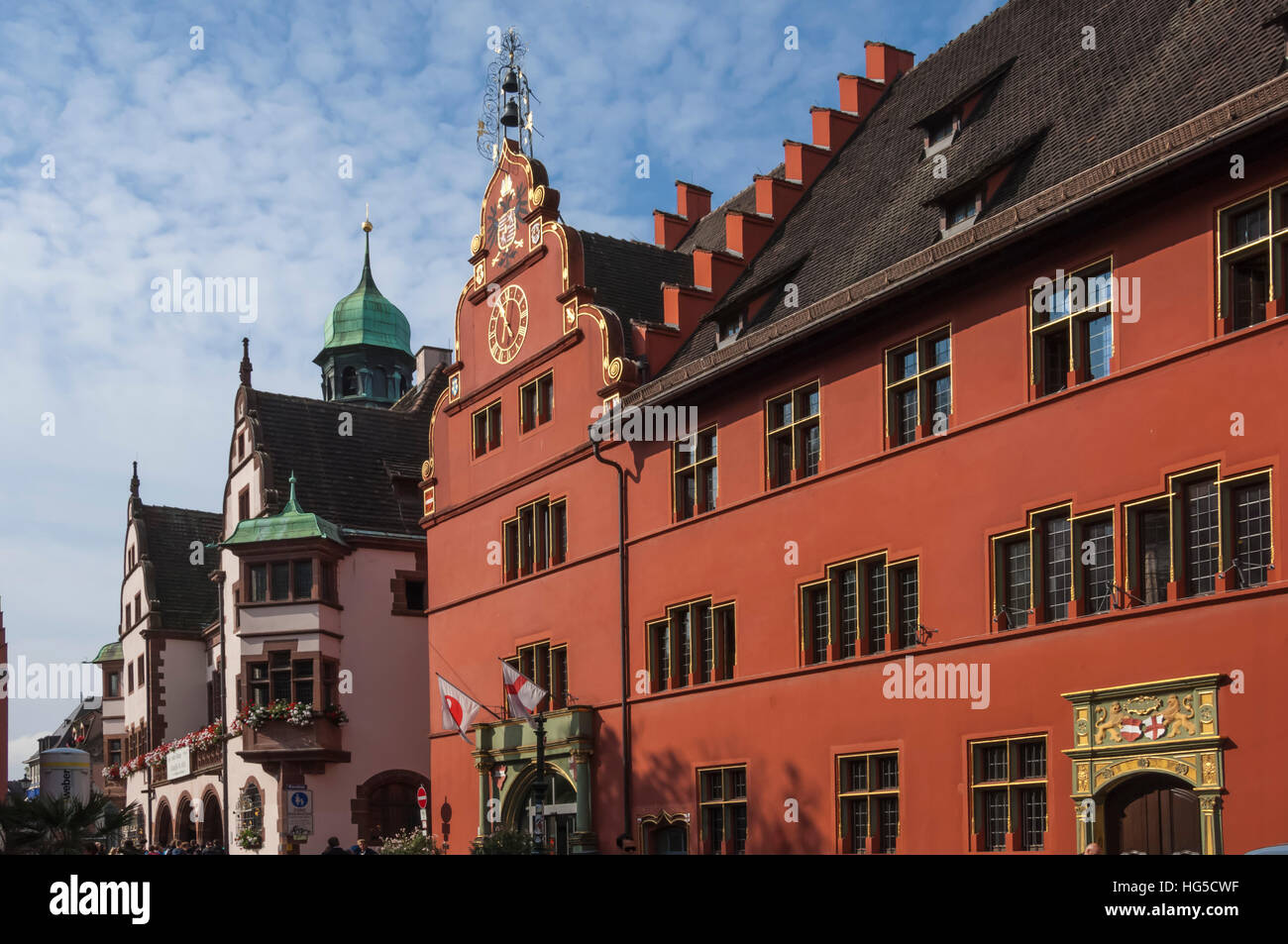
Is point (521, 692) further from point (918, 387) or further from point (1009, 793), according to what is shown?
point (1009, 793)

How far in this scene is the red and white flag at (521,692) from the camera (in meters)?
29.7

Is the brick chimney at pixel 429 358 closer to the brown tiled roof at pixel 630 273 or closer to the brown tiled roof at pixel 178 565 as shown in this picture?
the brown tiled roof at pixel 178 565

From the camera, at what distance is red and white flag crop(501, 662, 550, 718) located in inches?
1170

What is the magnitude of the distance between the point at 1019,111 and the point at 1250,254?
7982mm

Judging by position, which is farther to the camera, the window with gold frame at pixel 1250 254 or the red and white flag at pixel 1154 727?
the red and white flag at pixel 1154 727

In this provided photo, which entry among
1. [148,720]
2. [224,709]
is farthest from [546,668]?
[148,720]

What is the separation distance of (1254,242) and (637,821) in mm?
15914

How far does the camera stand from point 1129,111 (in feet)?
71.3

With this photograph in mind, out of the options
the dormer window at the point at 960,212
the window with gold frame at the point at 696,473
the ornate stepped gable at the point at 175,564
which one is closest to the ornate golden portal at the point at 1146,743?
the dormer window at the point at 960,212

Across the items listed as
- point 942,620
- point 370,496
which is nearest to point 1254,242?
→ point 942,620

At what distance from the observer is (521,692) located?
2981 centimetres

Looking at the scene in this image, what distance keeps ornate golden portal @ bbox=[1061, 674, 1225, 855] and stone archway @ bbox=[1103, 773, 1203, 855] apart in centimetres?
13

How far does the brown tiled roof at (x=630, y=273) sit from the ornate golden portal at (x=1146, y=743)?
1435 centimetres
